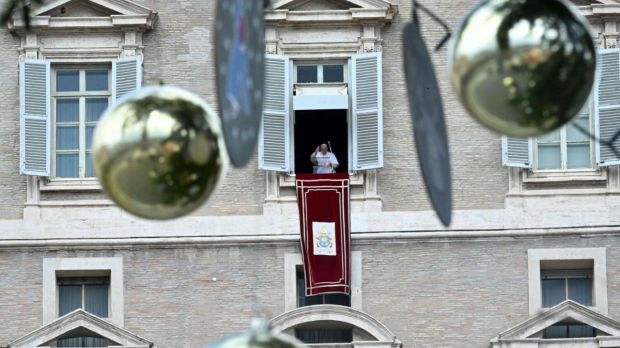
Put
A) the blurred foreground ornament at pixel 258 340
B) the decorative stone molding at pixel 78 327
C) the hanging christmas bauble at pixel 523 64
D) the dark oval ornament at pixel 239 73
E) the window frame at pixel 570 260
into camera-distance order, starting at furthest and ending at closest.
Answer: the window frame at pixel 570 260, the decorative stone molding at pixel 78 327, the dark oval ornament at pixel 239 73, the hanging christmas bauble at pixel 523 64, the blurred foreground ornament at pixel 258 340

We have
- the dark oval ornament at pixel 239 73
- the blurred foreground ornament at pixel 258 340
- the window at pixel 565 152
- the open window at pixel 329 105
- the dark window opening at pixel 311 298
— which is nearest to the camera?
the blurred foreground ornament at pixel 258 340

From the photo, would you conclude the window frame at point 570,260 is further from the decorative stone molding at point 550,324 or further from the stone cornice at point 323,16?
the stone cornice at point 323,16

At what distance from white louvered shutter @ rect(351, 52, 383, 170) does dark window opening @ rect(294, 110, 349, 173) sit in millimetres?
238

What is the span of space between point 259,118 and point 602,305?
23859mm

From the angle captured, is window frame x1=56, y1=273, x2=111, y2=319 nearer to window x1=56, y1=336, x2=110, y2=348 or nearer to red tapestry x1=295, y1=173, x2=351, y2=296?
window x1=56, y1=336, x2=110, y2=348

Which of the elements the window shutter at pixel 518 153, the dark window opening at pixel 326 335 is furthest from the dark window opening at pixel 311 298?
the window shutter at pixel 518 153

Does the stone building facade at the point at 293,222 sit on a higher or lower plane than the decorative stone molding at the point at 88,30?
lower

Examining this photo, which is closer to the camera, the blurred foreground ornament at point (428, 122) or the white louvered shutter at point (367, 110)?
the blurred foreground ornament at point (428, 122)

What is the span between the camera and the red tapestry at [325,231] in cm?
3250

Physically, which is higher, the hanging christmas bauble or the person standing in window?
the person standing in window

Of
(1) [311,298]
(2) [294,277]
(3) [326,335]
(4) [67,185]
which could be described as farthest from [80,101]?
(3) [326,335]

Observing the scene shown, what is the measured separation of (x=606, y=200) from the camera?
1282 inches

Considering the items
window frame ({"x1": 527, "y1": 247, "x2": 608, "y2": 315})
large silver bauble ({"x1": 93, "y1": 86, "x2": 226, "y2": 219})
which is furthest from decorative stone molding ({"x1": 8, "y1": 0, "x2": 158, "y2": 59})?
large silver bauble ({"x1": 93, "y1": 86, "x2": 226, "y2": 219})

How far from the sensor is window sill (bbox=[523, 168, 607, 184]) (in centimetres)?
3247
